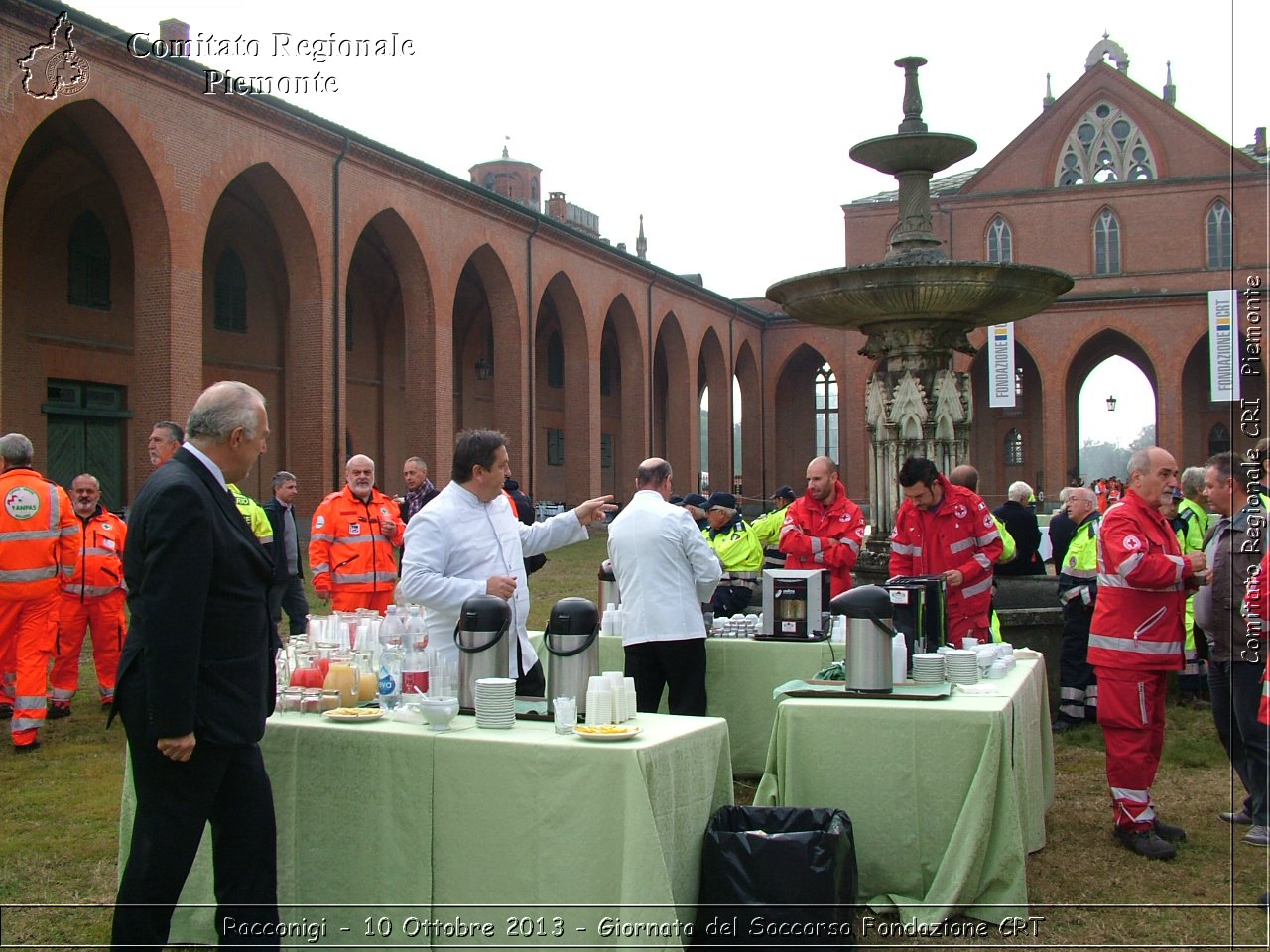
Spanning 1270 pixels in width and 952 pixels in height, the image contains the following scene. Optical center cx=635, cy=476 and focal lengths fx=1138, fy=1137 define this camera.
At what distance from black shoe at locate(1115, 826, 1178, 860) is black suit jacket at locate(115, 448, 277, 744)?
4.25m

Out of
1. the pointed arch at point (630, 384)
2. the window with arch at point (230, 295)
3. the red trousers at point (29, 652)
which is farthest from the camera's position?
the pointed arch at point (630, 384)

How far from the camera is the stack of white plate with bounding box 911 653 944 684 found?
5.17m

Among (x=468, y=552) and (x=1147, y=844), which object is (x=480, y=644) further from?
(x=1147, y=844)

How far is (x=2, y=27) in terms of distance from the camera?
16688 millimetres

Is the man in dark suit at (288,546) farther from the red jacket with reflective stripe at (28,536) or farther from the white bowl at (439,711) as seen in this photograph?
the white bowl at (439,711)

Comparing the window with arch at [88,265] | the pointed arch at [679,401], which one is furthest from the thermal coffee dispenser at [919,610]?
the pointed arch at [679,401]

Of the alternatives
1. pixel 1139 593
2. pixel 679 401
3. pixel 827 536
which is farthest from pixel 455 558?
pixel 679 401

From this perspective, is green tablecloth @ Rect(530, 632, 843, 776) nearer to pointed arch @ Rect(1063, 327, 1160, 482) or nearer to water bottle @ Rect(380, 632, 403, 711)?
water bottle @ Rect(380, 632, 403, 711)

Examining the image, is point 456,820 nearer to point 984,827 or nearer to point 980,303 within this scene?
point 984,827

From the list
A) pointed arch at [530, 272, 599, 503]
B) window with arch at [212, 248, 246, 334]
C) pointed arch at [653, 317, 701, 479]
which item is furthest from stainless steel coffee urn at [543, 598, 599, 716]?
pointed arch at [653, 317, 701, 479]

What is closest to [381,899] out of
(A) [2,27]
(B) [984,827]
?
(B) [984,827]

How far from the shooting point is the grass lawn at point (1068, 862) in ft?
15.1

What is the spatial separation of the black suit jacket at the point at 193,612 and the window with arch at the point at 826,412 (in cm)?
4451

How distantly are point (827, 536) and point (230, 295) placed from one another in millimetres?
21809
